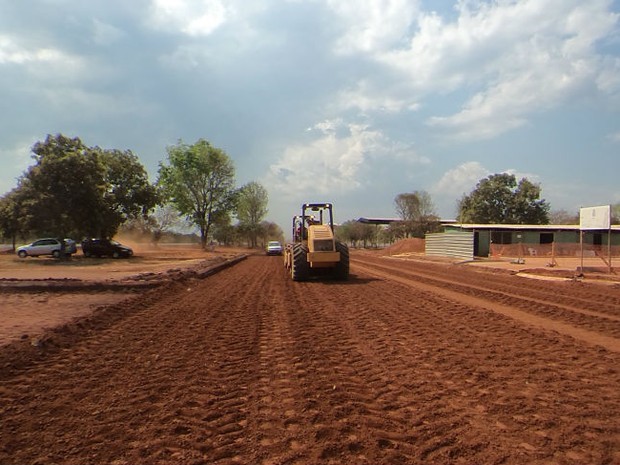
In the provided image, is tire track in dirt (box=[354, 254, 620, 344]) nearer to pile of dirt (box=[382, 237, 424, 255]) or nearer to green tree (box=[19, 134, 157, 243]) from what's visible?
green tree (box=[19, 134, 157, 243])

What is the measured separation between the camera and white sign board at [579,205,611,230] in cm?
2022

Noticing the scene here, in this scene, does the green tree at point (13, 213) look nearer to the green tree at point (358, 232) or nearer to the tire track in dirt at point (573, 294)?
the tire track in dirt at point (573, 294)

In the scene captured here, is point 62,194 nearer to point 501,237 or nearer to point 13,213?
point 13,213

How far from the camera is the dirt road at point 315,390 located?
355cm

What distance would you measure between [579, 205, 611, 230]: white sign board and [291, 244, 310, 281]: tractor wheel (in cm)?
1295

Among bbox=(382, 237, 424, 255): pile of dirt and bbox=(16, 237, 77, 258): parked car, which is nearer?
bbox=(16, 237, 77, 258): parked car

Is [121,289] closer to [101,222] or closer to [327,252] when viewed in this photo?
[327,252]

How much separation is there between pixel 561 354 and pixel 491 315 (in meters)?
3.15

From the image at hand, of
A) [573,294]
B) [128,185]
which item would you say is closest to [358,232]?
[128,185]

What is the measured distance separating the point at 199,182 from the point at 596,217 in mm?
49146

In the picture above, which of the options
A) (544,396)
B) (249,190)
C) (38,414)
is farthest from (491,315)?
(249,190)

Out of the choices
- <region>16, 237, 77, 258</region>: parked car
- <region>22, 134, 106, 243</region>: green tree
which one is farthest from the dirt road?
<region>16, 237, 77, 258</region>: parked car

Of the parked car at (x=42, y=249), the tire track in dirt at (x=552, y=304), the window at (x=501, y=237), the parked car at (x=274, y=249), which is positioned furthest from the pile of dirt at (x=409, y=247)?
the tire track in dirt at (x=552, y=304)

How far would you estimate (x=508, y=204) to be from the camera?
63.1 meters
